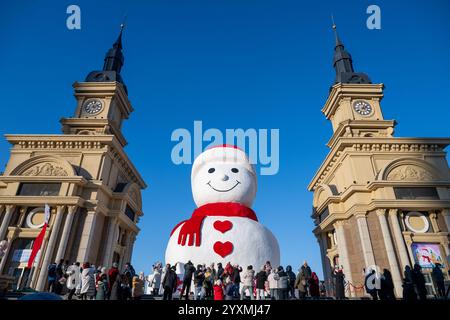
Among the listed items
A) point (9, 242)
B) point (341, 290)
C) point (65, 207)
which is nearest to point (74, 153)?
point (65, 207)

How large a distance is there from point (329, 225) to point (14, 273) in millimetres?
21523

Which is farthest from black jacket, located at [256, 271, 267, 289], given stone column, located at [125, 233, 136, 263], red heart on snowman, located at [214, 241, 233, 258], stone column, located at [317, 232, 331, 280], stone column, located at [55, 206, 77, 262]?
stone column, located at [125, 233, 136, 263]

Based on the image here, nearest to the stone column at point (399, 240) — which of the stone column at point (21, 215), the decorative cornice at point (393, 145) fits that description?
the decorative cornice at point (393, 145)

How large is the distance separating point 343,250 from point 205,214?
11.7m

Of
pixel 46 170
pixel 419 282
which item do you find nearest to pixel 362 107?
pixel 419 282

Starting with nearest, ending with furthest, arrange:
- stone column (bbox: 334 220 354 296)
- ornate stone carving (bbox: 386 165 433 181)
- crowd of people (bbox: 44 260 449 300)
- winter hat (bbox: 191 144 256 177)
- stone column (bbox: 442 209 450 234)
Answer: crowd of people (bbox: 44 260 449 300), winter hat (bbox: 191 144 256 177), stone column (bbox: 442 209 450 234), stone column (bbox: 334 220 354 296), ornate stone carving (bbox: 386 165 433 181)

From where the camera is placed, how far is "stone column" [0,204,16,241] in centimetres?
1692

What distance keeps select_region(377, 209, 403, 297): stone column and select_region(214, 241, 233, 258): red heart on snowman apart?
1155 centimetres

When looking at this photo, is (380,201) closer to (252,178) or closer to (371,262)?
(371,262)

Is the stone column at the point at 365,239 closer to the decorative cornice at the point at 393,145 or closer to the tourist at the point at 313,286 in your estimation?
the decorative cornice at the point at 393,145

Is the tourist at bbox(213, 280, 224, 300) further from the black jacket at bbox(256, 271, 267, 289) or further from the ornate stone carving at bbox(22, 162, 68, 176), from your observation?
the ornate stone carving at bbox(22, 162, 68, 176)

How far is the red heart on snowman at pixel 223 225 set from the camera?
12188mm

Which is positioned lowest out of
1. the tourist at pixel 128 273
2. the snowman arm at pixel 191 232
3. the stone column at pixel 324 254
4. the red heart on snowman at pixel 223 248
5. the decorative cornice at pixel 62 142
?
the tourist at pixel 128 273

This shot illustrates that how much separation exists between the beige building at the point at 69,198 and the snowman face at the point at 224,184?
8.58 meters
